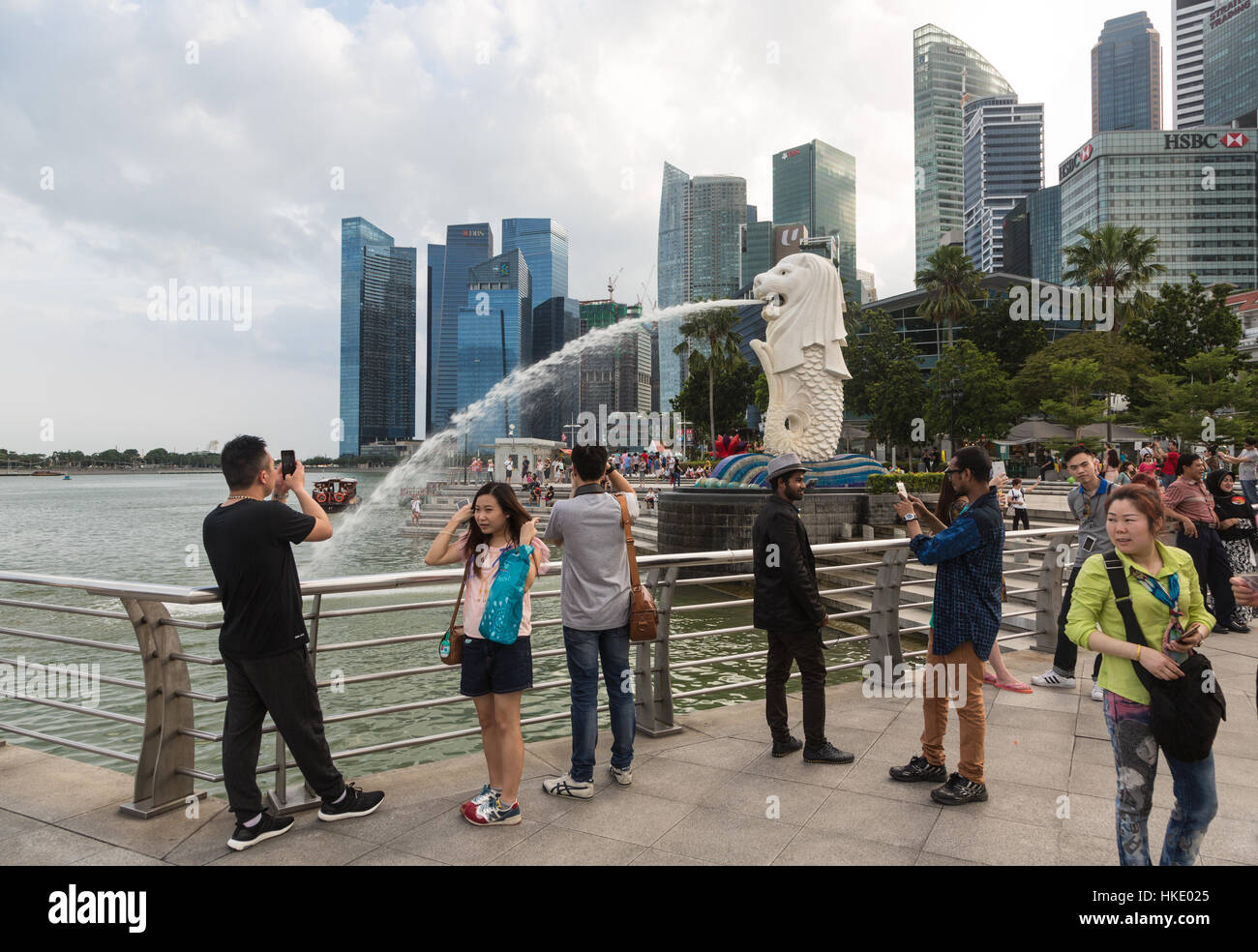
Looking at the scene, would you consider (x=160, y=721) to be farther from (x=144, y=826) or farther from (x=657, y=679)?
(x=657, y=679)

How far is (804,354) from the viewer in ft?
64.1

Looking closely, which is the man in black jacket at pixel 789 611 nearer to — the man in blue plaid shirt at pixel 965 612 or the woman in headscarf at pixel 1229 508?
the man in blue plaid shirt at pixel 965 612

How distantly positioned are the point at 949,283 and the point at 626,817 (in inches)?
2101

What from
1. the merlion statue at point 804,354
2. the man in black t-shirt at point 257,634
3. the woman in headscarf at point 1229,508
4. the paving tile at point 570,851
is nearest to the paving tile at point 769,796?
the paving tile at point 570,851

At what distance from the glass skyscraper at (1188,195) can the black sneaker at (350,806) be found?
122439 mm

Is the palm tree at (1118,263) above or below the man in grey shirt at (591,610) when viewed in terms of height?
above

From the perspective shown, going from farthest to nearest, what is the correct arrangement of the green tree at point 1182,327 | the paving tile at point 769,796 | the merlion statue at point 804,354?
the green tree at point 1182,327 → the merlion statue at point 804,354 → the paving tile at point 769,796

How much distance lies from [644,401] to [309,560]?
112m

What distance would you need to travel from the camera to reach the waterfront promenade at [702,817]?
3344 mm

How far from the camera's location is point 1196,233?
3969 inches

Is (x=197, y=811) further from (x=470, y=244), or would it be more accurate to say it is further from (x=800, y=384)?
(x=470, y=244)

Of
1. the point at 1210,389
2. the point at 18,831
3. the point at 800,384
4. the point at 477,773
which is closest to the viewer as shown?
the point at 18,831

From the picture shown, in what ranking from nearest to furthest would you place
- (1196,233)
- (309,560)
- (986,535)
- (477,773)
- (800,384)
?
1. (986,535)
2. (477,773)
3. (800,384)
4. (309,560)
5. (1196,233)
